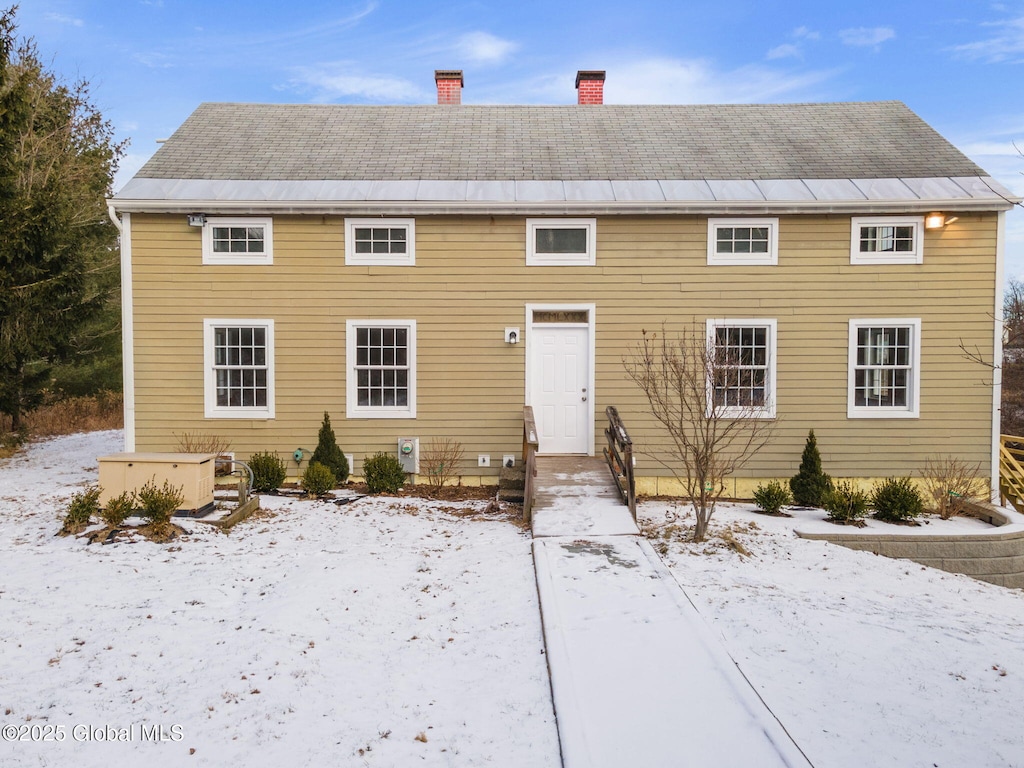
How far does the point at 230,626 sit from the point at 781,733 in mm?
3830

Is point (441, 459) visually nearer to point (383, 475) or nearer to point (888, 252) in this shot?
point (383, 475)

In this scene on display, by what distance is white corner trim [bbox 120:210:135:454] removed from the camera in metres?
9.45

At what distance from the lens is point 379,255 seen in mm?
9617

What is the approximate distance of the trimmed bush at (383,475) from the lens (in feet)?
30.1

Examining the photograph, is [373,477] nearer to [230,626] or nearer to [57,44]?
[230,626]

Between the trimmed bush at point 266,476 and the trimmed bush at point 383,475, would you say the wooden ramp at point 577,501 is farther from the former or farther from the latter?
the trimmed bush at point 266,476

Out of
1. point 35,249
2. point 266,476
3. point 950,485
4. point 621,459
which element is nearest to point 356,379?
point 266,476

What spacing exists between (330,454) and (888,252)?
884 cm

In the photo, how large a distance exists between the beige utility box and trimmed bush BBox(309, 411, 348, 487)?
6.59 feet

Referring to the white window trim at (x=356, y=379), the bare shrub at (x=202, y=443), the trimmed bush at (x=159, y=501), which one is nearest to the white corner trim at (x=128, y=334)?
the bare shrub at (x=202, y=443)

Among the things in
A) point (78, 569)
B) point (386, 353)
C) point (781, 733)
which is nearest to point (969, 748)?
point (781, 733)

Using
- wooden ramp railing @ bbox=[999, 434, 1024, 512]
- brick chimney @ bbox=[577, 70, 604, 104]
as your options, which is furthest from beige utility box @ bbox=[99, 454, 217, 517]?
wooden ramp railing @ bbox=[999, 434, 1024, 512]

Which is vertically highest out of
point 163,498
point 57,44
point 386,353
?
point 57,44

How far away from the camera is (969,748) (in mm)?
3393
